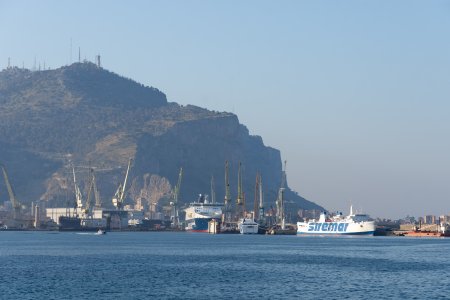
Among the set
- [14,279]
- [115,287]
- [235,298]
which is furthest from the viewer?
[14,279]

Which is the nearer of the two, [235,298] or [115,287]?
[235,298]

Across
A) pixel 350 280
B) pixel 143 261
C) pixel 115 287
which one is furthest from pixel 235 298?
pixel 143 261

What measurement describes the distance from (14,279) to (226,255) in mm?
56702

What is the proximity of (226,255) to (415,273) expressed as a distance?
4683 cm

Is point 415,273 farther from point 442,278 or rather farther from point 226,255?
point 226,255

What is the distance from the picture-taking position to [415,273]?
391 ft

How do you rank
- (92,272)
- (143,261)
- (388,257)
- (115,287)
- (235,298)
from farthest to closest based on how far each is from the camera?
(388,257), (143,261), (92,272), (115,287), (235,298)

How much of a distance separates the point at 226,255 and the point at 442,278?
53.4m

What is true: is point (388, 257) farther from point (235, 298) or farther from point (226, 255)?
point (235, 298)

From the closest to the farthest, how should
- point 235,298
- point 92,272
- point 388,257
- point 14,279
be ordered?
point 235,298 < point 14,279 < point 92,272 < point 388,257

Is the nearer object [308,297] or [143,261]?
[308,297]

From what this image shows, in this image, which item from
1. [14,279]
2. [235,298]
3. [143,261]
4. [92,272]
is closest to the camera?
[235,298]

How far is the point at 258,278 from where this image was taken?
112062mm

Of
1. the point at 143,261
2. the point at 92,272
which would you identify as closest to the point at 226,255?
the point at 143,261
